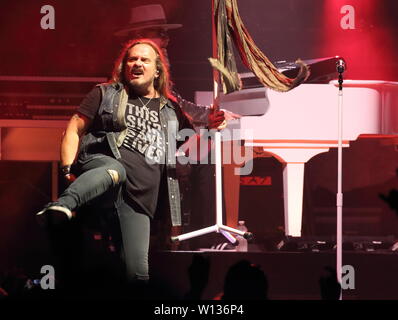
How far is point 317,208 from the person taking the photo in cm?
580

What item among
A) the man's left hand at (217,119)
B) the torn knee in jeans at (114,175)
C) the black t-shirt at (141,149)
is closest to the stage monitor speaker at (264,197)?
the man's left hand at (217,119)

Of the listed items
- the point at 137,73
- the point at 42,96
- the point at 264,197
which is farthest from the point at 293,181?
the point at 42,96

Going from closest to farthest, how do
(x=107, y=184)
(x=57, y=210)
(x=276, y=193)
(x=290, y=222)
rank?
(x=57, y=210) < (x=107, y=184) < (x=290, y=222) < (x=276, y=193)

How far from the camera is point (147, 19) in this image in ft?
16.8

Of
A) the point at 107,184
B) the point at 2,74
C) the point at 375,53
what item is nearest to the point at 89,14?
the point at 2,74

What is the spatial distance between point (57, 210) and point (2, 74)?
2.59 meters

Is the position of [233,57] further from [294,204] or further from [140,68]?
[294,204]

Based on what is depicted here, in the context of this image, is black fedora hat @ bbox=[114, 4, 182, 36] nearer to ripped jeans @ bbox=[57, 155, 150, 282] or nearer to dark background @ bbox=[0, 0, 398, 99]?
dark background @ bbox=[0, 0, 398, 99]

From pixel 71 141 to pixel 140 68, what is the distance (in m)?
0.54

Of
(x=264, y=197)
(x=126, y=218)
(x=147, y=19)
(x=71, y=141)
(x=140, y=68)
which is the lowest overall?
(x=264, y=197)

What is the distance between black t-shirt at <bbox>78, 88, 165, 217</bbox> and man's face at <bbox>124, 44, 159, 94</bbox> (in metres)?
0.07

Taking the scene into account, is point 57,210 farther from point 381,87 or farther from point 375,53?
point 375,53

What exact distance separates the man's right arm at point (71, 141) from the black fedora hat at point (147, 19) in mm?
1647
